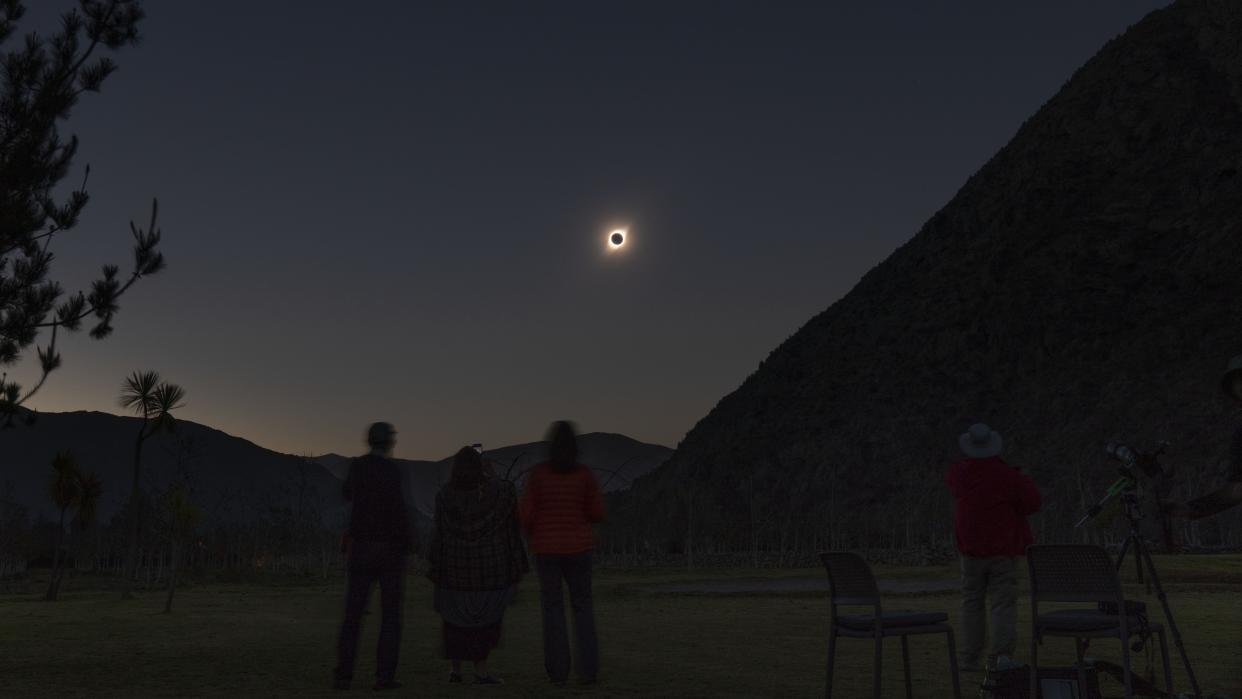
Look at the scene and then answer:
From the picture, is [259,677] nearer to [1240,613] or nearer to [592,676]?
[592,676]

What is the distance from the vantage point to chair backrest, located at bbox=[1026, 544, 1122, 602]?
628 centimetres

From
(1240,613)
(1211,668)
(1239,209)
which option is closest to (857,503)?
(1239,209)

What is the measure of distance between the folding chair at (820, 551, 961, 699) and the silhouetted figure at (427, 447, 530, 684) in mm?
2947

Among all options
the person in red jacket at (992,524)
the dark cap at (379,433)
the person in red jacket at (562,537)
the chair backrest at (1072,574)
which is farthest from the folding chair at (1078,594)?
the dark cap at (379,433)

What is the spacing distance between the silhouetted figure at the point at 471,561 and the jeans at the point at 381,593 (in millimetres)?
410

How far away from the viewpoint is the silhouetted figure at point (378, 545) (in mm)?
8711

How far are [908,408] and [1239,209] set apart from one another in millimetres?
31416

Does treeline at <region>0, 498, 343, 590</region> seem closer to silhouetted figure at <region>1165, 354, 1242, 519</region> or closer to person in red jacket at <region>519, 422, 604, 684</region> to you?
person in red jacket at <region>519, 422, 604, 684</region>

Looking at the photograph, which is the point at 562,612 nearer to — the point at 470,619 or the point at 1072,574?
the point at 470,619

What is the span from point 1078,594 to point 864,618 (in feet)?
4.44

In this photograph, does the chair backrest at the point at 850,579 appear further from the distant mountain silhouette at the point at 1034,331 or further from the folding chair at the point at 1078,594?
the distant mountain silhouette at the point at 1034,331

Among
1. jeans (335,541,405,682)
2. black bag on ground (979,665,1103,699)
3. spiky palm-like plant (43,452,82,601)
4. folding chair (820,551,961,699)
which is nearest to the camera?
black bag on ground (979,665,1103,699)

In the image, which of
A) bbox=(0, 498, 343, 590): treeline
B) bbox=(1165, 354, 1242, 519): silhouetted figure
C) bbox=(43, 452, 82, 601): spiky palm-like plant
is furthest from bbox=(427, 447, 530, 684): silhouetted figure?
bbox=(43, 452, 82, 601): spiky palm-like plant

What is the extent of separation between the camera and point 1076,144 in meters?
112
